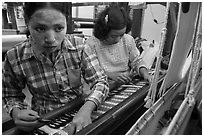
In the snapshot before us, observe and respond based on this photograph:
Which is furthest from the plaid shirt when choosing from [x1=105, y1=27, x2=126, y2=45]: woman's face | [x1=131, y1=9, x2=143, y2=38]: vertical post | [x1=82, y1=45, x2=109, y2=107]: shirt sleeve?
[x1=131, y1=9, x2=143, y2=38]: vertical post

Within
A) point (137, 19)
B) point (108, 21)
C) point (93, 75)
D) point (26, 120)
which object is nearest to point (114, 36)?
point (108, 21)

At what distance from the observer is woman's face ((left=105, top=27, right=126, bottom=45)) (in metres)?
1.36

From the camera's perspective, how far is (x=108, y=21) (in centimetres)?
138

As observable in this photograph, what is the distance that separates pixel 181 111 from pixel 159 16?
127 inches

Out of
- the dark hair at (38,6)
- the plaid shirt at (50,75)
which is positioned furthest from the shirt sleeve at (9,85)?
the dark hair at (38,6)

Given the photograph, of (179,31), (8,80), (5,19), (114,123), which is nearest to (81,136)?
(114,123)

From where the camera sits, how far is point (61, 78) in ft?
3.02

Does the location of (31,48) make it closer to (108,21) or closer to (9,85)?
(9,85)

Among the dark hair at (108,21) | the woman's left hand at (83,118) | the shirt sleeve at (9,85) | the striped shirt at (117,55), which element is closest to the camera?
the woman's left hand at (83,118)

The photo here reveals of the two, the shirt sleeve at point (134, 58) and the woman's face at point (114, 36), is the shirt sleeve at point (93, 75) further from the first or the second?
the shirt sleeve at point (134, 58)

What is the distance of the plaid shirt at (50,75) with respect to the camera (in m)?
0.86

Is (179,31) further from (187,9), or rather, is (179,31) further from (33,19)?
(33,19)

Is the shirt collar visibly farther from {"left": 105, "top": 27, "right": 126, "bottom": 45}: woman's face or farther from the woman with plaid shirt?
{"left": 105, "top": 27, "right": 126, "bottom": 45}: woman's face

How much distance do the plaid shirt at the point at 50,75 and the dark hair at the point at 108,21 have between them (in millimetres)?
454
